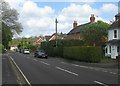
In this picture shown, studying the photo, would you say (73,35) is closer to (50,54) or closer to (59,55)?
(50,54)

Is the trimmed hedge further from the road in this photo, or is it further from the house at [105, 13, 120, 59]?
the road

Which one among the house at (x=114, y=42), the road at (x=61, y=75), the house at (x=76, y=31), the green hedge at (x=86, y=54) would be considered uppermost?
the house at (x=76, y=31)

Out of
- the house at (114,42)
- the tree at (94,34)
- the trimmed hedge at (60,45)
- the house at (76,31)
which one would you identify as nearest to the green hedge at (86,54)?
the house at (114,42)

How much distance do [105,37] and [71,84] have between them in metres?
59.3

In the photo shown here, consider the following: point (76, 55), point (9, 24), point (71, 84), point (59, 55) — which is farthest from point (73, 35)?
point (71, 84)

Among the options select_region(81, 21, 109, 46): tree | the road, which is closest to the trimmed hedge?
select_region(81, 21, 109, 46): tree

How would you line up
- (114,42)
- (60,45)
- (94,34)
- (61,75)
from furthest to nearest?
(94,34)
(60,45)
(114,42)
(61,75)

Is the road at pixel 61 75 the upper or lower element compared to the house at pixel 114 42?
lower

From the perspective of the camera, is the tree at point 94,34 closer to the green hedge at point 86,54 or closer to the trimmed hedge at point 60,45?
the trimmed hedge at point 60,45

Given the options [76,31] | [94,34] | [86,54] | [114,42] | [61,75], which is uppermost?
[76,31]

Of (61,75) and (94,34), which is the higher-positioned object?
(94,34)

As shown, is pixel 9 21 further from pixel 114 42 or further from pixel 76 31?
pixel 76 31

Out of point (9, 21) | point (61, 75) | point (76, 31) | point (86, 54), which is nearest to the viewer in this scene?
point (61, 75)

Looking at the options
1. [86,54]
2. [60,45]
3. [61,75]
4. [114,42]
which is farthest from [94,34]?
[61,75]
